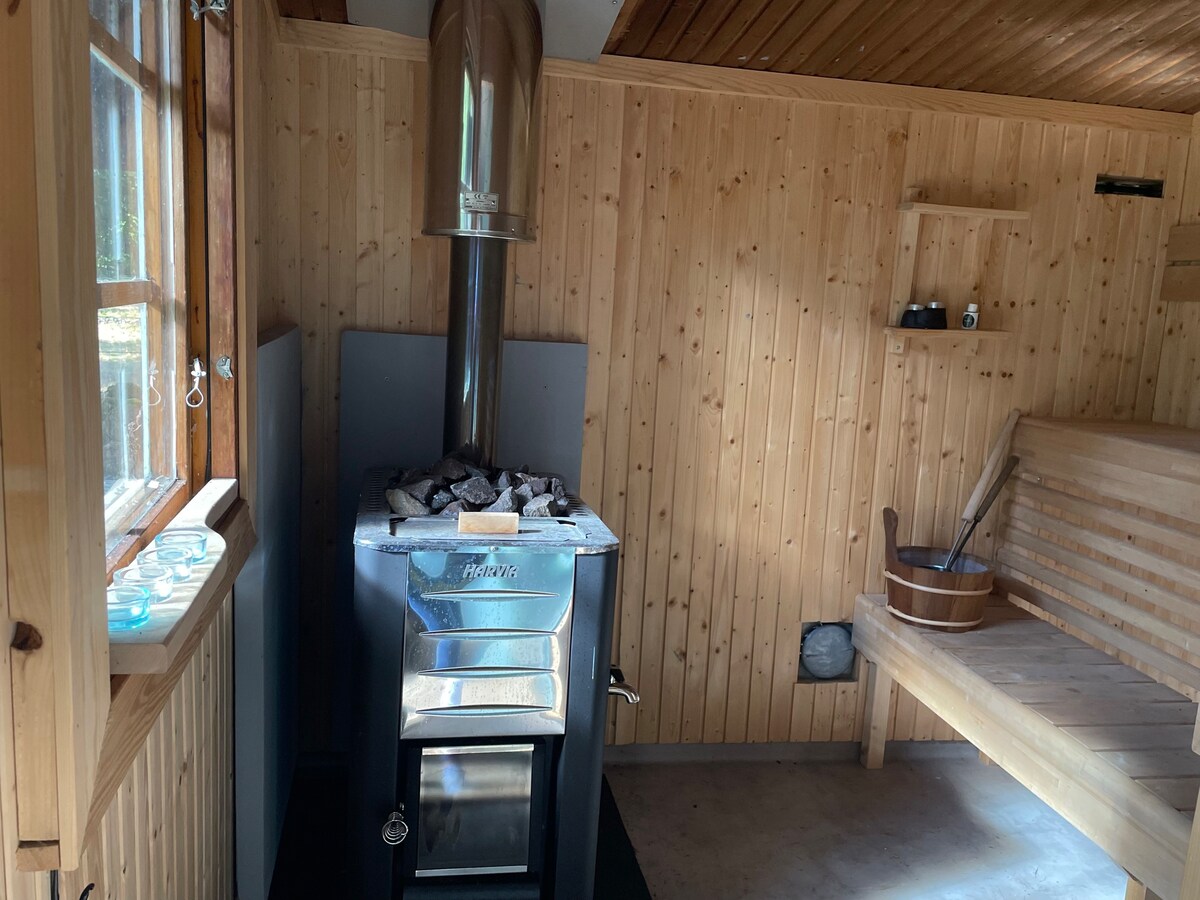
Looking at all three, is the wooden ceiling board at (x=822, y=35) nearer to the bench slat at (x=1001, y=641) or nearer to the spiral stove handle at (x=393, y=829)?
the bench slat at (x=1001, y=641)

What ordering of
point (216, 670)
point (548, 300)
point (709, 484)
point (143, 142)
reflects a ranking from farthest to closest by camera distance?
point (709, 484) → point (548, 300) → point (216, 670) → point (143, 142)

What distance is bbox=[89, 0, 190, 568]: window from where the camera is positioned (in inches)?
50.9

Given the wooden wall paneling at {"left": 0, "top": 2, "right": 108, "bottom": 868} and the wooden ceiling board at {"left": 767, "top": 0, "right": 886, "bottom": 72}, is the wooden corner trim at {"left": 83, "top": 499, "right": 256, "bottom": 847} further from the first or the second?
the wooden ceiling board at {"left": 767, "top": 0, "right": 886, "bottom": 72}

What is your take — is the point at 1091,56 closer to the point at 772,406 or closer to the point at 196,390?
the point at 772,406

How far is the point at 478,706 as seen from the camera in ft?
6.47

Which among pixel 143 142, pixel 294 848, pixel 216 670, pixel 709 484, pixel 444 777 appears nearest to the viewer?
pixel 143 142

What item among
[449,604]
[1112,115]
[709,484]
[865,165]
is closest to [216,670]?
[449,604]

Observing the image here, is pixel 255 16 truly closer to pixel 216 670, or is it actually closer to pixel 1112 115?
pixel 216 670

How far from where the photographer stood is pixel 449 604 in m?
1.94

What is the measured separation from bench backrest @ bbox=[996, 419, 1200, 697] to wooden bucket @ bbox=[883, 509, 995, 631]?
259 millimetres

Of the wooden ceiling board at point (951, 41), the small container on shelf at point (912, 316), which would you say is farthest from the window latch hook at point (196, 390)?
the small container on shelf at point (912, 316)

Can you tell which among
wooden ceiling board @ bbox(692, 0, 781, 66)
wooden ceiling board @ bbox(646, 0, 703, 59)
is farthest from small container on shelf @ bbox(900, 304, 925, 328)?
wooden ceiling board @ bbox(646, 0, 703, 59)

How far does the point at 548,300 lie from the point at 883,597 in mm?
1436

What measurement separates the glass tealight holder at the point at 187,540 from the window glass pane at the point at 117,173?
0.37 m
